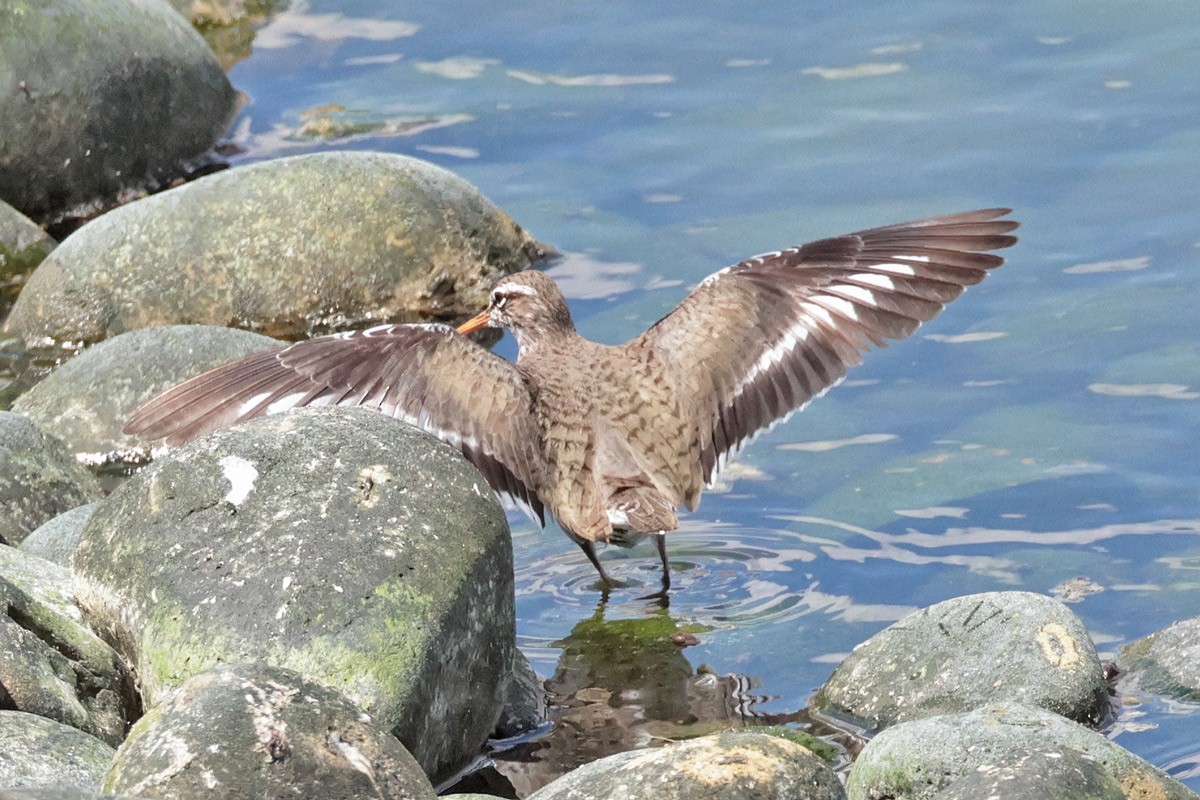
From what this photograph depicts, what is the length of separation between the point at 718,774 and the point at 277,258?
641cm

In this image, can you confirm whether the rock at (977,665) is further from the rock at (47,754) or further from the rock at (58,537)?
the rock at (58,537)

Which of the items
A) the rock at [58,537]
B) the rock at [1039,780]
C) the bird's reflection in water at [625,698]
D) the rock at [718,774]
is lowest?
the bird's reflection in water at [625,698]

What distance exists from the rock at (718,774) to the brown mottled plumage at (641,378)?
101 inches

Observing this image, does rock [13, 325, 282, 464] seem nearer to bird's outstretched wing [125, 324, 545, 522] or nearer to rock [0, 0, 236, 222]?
bird's outstretched wing [125, 324, 545, 522]

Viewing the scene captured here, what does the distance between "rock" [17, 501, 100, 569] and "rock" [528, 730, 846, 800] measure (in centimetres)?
272

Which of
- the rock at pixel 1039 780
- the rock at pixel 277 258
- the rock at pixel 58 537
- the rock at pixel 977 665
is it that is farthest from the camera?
the rock at pixel 277 258

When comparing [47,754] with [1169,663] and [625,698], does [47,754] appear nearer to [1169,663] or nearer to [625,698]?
[625,698]

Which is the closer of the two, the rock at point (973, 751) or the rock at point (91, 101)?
the rock at point (973, 751)

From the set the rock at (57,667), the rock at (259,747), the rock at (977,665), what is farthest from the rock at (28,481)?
the rock at (977,665)

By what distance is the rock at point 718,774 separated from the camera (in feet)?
13.8

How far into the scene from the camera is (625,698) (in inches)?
260

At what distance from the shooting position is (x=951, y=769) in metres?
4.88

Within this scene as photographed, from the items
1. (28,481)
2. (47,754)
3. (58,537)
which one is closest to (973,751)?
(47,754)

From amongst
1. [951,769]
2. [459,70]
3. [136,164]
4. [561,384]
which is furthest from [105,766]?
[459,70]
